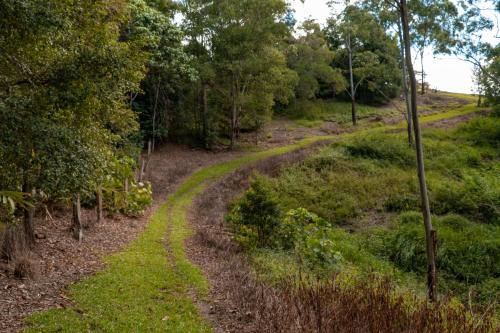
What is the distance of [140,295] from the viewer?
346 inches

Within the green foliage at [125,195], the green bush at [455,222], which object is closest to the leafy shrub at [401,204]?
the green bush at [455,222]

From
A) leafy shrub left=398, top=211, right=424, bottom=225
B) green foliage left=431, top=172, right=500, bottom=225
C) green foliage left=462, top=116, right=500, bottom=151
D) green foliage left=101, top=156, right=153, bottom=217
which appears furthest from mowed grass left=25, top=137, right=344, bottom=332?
green foliage left=462, top=116, right=500, bottom=151

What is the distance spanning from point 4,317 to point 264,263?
6.63 meters

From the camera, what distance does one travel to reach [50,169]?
8398mm

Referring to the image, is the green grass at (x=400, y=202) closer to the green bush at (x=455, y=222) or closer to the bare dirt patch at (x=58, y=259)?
the green bush at (x=455, y=222)

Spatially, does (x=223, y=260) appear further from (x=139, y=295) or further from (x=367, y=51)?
(x=367, y=51)

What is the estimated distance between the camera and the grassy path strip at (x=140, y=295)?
7141 millimetres

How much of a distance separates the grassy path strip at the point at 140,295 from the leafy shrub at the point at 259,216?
235 centimetres

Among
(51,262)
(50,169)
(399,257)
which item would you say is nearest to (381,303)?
(50,169)

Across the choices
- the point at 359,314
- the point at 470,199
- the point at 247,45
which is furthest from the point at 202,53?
the point at 359,314

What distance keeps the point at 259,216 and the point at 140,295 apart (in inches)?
225

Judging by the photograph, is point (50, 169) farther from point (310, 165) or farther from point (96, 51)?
point (310, 165)

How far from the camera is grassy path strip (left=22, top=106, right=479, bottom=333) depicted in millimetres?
7141

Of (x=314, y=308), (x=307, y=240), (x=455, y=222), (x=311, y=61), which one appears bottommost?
(x=455, y=222)
